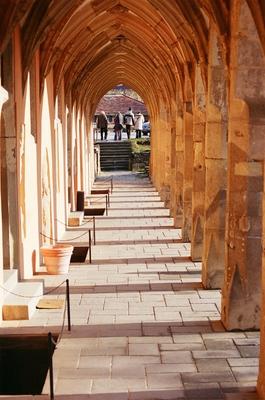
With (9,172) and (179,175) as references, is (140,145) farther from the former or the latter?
(9,172)

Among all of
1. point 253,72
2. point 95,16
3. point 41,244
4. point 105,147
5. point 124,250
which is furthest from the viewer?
point 105,147

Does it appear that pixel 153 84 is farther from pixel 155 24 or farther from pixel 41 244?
pixel 41 244

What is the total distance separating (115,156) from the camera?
35.8 metres

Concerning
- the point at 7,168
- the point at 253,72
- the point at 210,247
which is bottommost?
the point at 210,247

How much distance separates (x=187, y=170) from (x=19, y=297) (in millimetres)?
5554

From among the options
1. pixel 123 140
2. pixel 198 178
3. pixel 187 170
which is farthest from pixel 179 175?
pixel 123 140

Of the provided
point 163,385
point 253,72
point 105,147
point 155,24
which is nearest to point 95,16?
point 155,24

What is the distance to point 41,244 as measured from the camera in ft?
38.8

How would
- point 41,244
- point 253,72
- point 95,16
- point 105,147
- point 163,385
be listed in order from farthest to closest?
point 105,147, point 95,16, point 41,244, point 253,72, point 163,385

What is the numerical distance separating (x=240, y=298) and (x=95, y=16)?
8255 millimetres

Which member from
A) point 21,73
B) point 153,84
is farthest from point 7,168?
point 153,84

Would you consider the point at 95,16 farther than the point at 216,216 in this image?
Yes

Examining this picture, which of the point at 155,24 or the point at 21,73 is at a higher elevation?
the point at 155,24

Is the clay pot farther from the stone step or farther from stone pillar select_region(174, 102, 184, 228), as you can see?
stone pillar select_region(174, 102, 184, 228)
